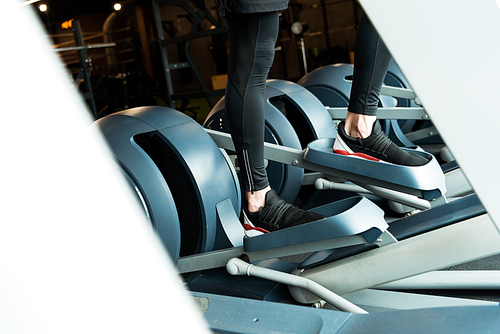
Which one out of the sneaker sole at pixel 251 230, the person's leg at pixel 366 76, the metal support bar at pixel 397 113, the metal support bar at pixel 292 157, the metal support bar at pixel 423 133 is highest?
the person's leg at pixel 366 76

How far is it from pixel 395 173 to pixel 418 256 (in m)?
0.33

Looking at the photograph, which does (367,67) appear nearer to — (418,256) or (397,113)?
(418,256)

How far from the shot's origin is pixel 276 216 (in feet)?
4.10

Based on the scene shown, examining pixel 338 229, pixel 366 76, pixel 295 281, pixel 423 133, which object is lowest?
pixel 423 133

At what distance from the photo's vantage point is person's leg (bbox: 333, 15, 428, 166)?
4.37 ft

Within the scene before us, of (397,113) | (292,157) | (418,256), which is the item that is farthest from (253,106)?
(397,113)

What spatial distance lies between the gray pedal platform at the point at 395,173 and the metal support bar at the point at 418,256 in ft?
0.80

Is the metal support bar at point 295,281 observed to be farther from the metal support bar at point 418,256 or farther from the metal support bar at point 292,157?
the metal support bar at point 292,157

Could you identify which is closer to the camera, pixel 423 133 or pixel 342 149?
pixel 342 149

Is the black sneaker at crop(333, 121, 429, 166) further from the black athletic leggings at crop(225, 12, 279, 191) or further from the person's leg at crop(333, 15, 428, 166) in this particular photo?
the black athletic leggings at crop(225, 12, 279, 191)

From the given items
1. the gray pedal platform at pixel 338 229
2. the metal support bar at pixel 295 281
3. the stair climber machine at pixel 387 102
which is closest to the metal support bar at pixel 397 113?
the stair climber machine at pixel 387 102

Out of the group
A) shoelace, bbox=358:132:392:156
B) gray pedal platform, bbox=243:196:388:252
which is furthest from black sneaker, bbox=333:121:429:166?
gray pedal platform, bbox=243:196:388:252

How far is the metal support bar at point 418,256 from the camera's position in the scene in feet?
3.29

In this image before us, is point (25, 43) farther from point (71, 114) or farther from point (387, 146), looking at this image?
point (387, 146)
